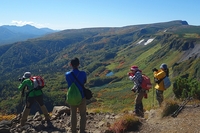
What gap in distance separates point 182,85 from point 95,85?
132030 millimetres

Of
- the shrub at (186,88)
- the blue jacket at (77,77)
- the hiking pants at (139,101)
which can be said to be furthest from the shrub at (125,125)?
the shrub at (186,88)

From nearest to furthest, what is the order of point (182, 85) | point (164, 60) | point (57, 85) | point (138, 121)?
point (138, 121), point (182, 85), point (164, 60), point (57, 85)

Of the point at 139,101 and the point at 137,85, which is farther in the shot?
the point at 139,101

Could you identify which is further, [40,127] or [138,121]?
[40,127]

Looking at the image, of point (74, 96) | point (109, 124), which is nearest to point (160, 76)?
point (109, 124)

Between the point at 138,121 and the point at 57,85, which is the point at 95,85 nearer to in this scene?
the point at 57,85

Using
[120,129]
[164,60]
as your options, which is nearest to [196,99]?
[120,129]

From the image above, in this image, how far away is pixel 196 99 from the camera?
12.1 meters

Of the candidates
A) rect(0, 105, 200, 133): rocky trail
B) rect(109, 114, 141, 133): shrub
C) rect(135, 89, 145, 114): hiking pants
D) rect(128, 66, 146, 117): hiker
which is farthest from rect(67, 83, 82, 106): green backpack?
rect(135, 89, 145, 114): hiking pants

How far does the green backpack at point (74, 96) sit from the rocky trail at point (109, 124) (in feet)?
5.93

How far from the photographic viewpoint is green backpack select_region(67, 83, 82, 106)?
7.61m

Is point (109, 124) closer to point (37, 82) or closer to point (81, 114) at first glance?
point (81, 114)

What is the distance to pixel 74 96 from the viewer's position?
7.61 metres

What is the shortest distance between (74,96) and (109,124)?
2543mm
